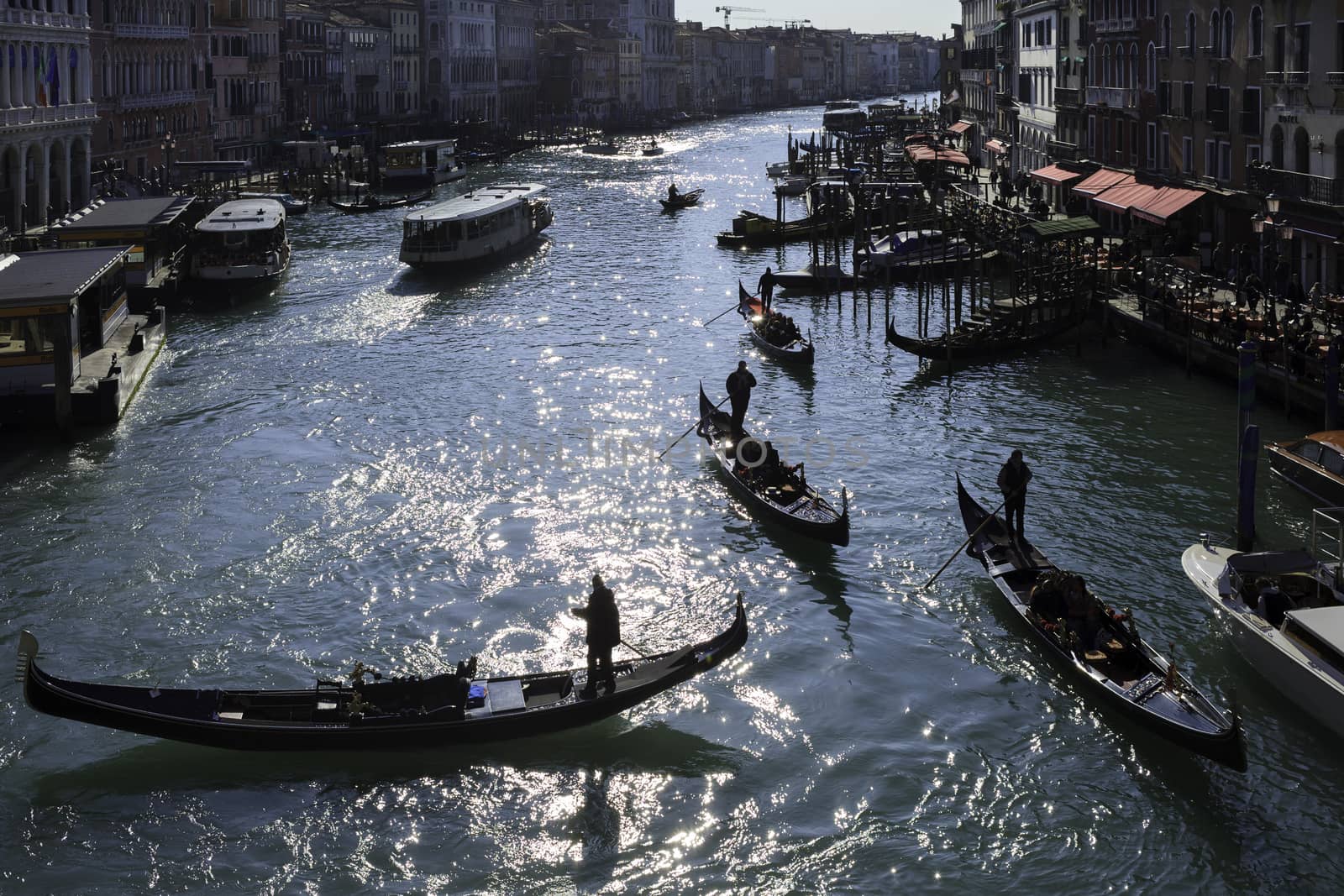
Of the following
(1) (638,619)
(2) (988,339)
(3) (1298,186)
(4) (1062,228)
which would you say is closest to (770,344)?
(2) (988,339)

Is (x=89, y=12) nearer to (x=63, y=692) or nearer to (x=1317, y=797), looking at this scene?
(x=63, y=692)

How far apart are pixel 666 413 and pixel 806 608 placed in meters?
8.88

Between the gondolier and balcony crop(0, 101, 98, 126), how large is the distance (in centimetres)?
3168

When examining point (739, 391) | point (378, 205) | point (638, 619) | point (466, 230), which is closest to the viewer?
point (638, 619)

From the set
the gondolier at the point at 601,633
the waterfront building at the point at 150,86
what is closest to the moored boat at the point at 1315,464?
the gondolier at the point at 601,633

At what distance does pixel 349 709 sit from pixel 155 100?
49578 mm

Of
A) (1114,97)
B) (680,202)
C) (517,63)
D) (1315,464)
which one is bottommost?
(1315,464)

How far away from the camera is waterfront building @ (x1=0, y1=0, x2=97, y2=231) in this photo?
38281mm

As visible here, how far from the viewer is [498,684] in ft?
40.7

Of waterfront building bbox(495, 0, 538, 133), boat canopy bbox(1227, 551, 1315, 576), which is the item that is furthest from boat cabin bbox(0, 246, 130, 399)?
waterfront building bbox(495, 0, 538, 133)

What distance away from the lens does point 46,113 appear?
4072 centimetres

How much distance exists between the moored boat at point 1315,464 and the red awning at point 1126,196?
635 inches

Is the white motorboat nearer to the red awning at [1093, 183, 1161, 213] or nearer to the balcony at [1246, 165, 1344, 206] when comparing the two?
the red awning at [1093, 183, 1161, 213]

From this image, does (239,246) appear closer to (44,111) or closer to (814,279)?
(44,111)
